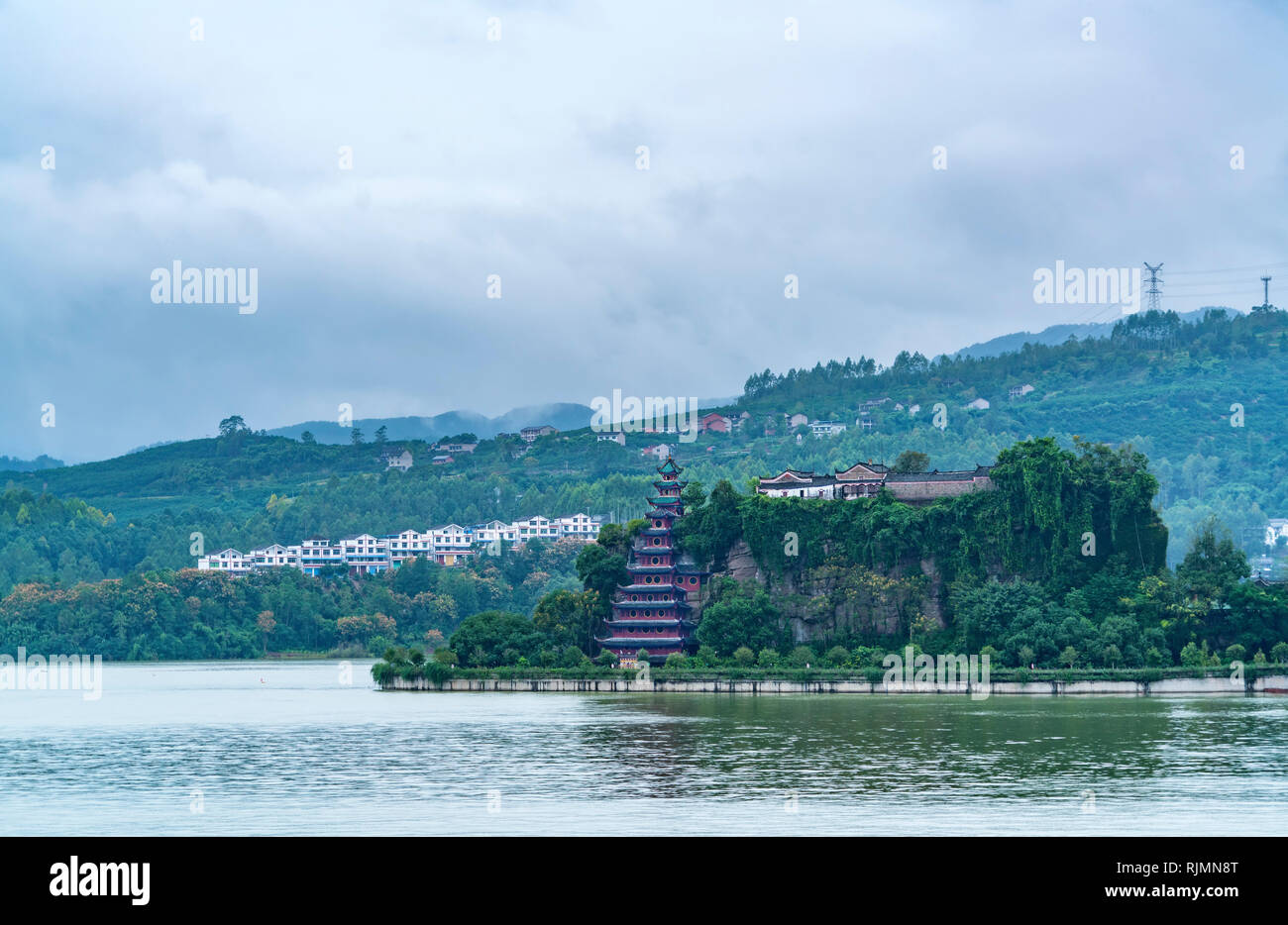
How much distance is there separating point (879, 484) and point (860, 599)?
9.91 m

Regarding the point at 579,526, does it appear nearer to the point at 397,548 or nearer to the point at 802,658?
the point at 397,548

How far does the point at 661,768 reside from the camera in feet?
150

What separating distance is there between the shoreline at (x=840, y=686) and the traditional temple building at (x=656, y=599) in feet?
13.4

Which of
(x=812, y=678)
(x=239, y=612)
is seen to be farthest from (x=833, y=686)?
(x=239, y=612)

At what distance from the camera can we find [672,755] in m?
49.0

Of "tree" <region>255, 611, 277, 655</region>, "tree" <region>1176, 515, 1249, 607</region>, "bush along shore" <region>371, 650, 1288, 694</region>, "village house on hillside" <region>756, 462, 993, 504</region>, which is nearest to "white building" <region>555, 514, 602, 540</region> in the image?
"tree" <region>255, 611, 277, 655</region>

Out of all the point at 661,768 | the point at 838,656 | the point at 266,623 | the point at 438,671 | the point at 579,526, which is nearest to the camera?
the point at 661,768

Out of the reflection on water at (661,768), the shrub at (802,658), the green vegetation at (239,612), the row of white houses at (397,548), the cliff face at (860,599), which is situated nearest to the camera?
the reflection on water at (661,768)

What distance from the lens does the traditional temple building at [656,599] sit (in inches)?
3469

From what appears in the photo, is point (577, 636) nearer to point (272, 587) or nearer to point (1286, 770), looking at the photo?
point (1286, 770)

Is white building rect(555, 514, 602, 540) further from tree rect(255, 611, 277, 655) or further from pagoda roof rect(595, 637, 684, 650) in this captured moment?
pagoda roof rect(595, 637, 684, 650)

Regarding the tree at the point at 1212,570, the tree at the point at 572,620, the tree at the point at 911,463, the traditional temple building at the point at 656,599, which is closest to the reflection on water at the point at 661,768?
the tree at the point at 1212,570

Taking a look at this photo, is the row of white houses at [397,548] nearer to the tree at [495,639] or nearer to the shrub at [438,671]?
the tree at [495,639]

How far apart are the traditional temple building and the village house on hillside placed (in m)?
7.12
